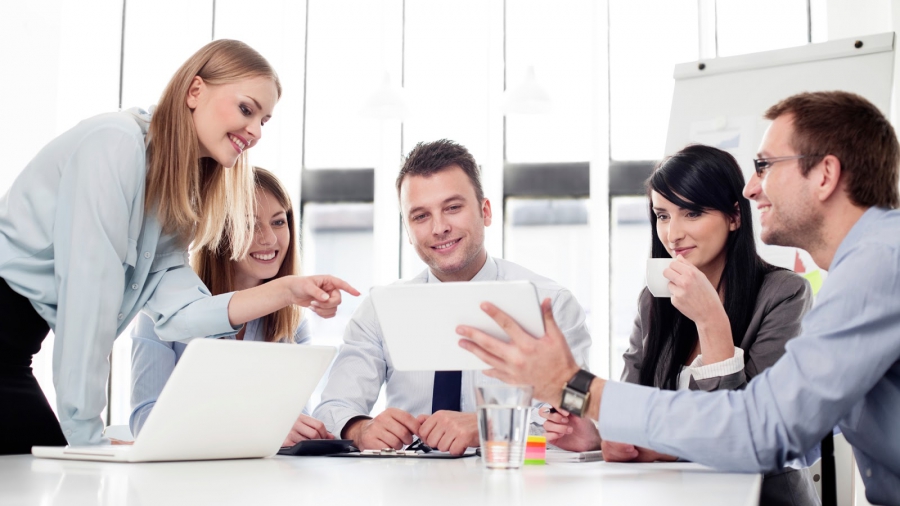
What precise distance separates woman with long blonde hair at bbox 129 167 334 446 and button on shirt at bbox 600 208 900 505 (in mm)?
1375

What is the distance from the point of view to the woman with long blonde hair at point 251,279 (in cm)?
224

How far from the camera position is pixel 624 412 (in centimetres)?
128

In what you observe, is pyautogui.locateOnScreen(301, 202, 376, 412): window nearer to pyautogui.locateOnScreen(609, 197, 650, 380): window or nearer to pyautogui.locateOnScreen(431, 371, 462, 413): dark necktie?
pyautogui.locateOnScreen(609, 197, 650, 380): window

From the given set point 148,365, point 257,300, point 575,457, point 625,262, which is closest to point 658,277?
point 575,457

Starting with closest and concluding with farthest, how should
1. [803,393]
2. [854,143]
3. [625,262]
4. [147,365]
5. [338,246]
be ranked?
[803,393] < [854,143] < [147,365] < [625,262] < [338,246]

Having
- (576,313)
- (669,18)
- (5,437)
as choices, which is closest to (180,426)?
(5,437)

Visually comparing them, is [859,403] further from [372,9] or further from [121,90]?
[121,90]

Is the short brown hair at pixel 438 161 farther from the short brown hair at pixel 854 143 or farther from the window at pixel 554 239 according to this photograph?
the window at pixel 554 239

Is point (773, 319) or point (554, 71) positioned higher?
point (554, 71)

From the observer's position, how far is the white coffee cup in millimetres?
1745

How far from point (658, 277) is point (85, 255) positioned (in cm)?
115

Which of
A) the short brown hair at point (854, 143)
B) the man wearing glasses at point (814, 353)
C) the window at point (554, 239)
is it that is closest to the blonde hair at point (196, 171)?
the man wearing glasses at point (814, 353)

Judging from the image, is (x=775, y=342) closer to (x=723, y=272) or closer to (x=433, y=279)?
(x=723, y=272)

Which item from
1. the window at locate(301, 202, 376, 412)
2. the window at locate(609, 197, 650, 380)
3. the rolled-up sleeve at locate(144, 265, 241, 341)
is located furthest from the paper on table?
the window at locate(301, 202, 376, 412)
